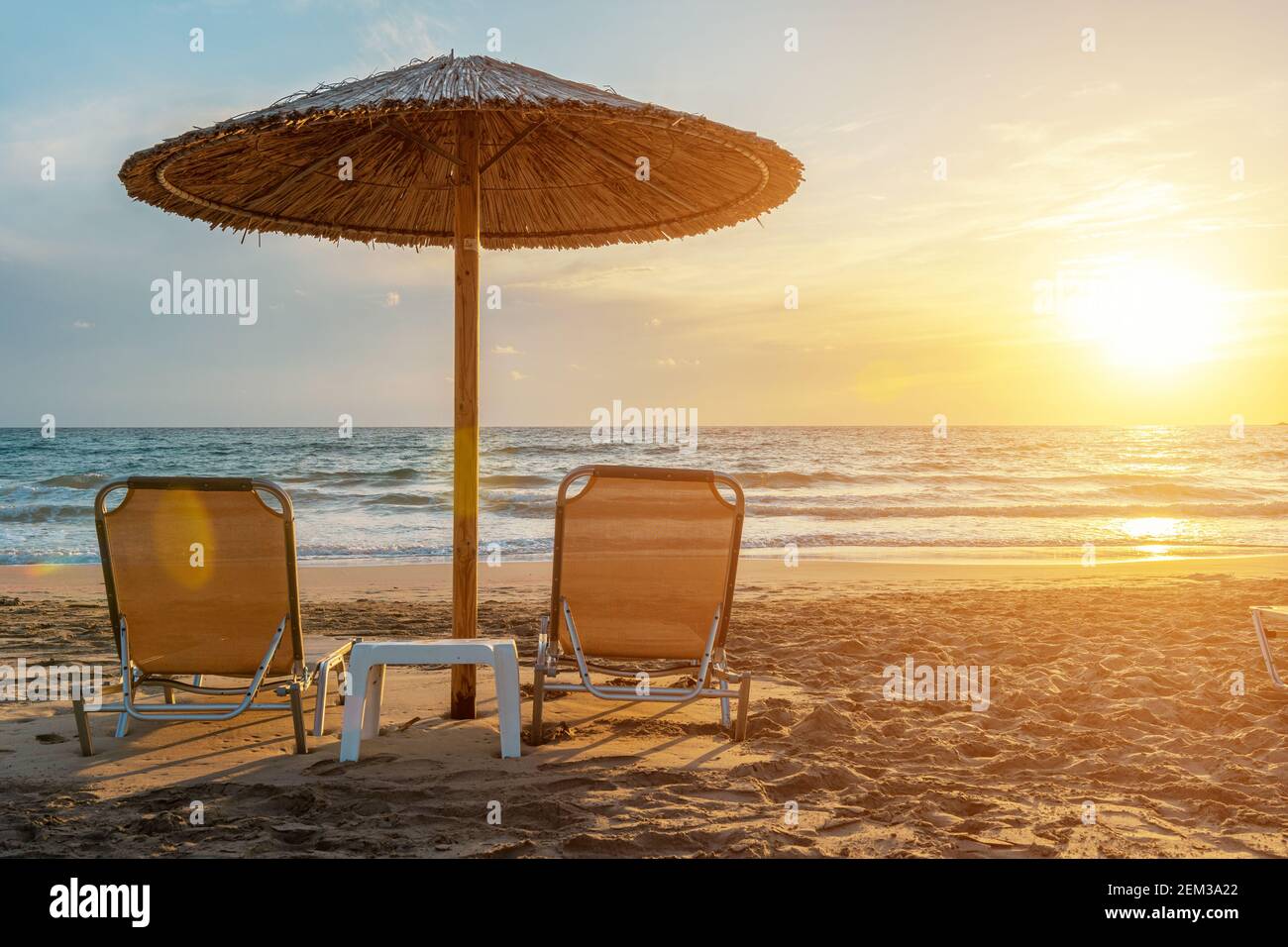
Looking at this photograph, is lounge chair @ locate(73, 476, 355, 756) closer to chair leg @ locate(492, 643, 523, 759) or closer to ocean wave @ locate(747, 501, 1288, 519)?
chair leg @ locate(492, 643, 523, 759)

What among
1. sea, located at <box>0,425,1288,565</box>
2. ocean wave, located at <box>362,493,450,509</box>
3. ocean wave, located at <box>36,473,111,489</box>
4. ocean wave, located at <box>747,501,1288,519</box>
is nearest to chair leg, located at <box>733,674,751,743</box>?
sea, located at <box>0,425,1288,565</box>

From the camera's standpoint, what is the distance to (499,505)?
21812mm

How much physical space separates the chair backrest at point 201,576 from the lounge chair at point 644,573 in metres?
1.13

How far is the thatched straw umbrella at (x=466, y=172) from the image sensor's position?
3.68 m

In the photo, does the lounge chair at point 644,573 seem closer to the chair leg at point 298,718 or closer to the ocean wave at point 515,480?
the chair leg at point 298,718

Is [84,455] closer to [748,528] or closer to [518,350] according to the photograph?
[518,350]

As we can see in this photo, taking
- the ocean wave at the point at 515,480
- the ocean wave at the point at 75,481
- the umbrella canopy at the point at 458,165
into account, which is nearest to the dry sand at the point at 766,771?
the umbrella canopy at the point at 458,165

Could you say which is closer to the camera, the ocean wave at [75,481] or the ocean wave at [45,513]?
the ocean wave at [45,513]

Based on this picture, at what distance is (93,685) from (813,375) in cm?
2861

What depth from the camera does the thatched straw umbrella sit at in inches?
145

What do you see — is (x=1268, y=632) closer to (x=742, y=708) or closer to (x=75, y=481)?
(x=742, y=708)

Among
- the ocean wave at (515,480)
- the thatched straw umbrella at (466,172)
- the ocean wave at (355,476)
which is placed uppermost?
the thatched straw umbrella at (466,172)

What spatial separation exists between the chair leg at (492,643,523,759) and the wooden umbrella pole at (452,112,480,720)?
52 cm
